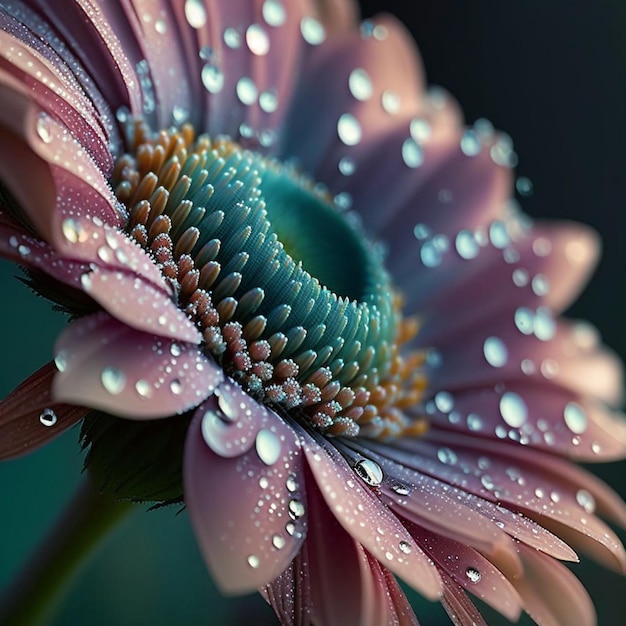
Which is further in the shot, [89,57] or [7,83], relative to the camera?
[89,57]

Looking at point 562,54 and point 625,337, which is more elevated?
point 562,54

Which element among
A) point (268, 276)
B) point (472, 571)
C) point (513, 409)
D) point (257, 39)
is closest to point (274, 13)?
point (257, 39)

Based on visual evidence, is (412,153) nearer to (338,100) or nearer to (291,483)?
(338,100)

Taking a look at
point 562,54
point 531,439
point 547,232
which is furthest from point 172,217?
point 562,54

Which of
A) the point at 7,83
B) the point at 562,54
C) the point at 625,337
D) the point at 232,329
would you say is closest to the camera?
the point at 7,83

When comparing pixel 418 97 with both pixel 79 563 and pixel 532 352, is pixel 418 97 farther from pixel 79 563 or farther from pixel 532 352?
pixel 79 563

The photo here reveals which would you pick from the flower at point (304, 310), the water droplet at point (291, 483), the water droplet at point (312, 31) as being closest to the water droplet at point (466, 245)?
the flower at point (304, 310)

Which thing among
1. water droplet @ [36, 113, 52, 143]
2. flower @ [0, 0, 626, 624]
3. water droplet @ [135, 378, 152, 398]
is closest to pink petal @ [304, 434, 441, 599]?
flower @ [0, 0, 626, 624]
